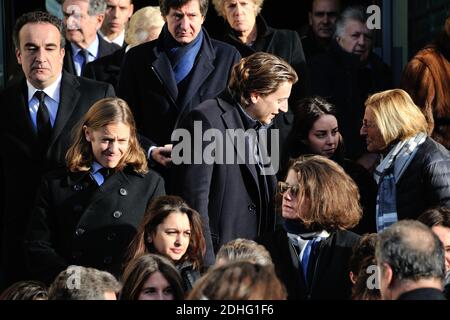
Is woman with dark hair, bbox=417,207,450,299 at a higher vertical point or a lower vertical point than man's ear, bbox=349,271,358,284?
higher

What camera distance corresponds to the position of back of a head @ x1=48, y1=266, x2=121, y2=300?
6.61 meters

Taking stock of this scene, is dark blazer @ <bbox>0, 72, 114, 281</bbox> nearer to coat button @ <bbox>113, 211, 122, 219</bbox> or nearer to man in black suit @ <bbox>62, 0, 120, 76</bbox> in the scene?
coat button @ <bbox>113, 211, 122, 219</bbox>

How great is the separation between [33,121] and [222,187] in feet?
3.96

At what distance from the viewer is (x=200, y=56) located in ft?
28.0

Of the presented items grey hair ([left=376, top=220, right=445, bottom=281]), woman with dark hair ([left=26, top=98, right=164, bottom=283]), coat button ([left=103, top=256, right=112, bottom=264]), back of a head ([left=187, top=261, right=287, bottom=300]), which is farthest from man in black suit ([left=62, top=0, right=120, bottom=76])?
back of a head ([left=187, top=261, right=287, bottom=300])

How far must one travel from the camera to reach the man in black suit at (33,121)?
8242 millimetres

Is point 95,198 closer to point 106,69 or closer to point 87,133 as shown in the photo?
point 87,133

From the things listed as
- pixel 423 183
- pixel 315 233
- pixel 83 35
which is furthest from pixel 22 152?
pixel 423 183

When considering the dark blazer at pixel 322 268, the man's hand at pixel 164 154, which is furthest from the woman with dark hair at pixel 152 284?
the man's hand at pixel 164 154

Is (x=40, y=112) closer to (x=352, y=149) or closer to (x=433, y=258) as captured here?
(x=352, y=149)

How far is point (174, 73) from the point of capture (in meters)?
8.56

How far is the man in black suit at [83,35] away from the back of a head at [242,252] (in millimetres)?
2591

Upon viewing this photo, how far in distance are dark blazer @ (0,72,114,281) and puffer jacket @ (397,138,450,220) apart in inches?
73.7

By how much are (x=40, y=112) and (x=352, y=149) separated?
87.5 inches
